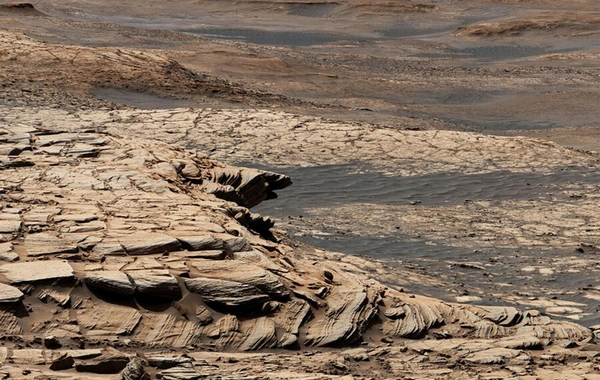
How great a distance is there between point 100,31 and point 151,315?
92.0 ft

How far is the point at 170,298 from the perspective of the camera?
25.5 feet

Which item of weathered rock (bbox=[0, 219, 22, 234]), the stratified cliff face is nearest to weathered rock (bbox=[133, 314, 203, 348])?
the stratified cliff face

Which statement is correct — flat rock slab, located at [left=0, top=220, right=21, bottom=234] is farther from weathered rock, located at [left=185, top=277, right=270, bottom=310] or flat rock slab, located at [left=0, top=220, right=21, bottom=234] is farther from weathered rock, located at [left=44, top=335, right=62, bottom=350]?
weathered rock, located at [left=44, top=335, right=62, bottom=350]

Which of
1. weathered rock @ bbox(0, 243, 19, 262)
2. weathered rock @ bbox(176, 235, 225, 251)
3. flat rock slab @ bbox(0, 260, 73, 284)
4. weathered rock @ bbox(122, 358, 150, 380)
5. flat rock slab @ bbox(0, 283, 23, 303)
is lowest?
weathered rock @ bbox(122, 358, 150, 380)

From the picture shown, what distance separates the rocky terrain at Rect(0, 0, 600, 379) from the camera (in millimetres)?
7512

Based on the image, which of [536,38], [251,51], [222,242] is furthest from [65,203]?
[536,38]

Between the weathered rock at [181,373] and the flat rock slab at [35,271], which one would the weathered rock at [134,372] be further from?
the flat rock slab at [35,271]

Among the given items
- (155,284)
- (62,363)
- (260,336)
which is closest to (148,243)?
(155,284)

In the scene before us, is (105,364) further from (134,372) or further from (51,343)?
(51,343)

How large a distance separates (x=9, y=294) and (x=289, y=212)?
854cm

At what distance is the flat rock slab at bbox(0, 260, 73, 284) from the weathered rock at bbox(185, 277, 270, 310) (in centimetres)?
92

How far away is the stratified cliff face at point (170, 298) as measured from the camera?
7191mm

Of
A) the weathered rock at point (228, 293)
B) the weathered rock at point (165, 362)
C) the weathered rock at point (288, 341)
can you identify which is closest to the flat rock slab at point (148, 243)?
the weathered rock at point (228, 293)

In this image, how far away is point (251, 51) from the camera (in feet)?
105
